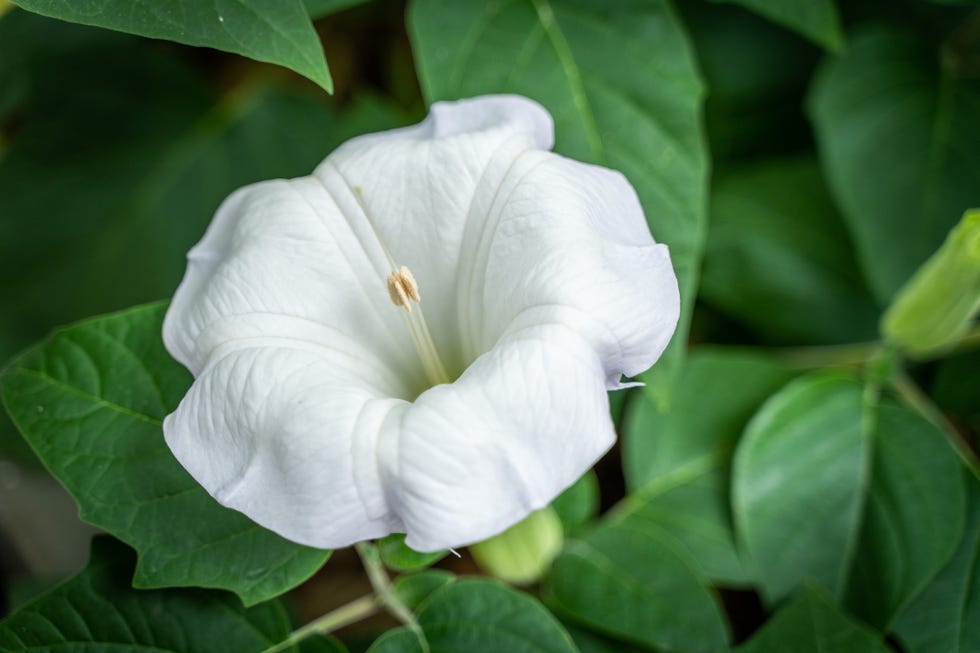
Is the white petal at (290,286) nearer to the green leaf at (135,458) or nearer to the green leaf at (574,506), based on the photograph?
the green leaf at (135,458)

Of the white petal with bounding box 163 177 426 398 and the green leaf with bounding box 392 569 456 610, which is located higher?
the white petal with bounding box 163 177 426 398

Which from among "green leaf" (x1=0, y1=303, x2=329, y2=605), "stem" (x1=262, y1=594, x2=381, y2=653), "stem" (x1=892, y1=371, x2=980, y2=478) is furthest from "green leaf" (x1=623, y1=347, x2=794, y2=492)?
"green leaf" (x1=0, y1=303, x2=329, y2=605)

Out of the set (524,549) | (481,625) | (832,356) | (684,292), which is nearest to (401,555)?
(481,625)

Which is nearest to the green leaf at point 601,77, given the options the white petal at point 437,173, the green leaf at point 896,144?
the white petal at point 437,173

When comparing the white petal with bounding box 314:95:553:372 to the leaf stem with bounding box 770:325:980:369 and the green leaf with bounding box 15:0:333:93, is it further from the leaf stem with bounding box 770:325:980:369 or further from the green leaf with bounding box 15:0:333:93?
the leaf stem with bounding box 770:325:980:369

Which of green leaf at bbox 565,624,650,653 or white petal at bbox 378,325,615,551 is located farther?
green leaf at bbox 565,624,650,653

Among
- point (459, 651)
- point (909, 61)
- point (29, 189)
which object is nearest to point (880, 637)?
point (459, 651)

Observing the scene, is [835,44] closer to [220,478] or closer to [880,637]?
[880,637]
